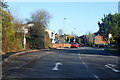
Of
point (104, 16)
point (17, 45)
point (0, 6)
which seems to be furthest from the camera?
point (104, 16)

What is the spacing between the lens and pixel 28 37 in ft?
128

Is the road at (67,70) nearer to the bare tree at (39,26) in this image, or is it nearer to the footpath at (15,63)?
the footpath at (15,63)

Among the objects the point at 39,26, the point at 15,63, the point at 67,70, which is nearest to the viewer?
the point at 67,70

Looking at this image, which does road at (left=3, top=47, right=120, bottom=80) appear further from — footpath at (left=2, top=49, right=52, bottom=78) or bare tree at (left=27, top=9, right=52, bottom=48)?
bare tree at (left=27, top=9, right=52, bottom=48)

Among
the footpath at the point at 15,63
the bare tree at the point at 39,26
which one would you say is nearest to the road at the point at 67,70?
the footpath at the point at 15,63

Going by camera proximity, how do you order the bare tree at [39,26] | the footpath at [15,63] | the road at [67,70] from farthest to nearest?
1. the bare tree at [39,26]
2. the footpath at [15,63]
3. the road at [67,70]

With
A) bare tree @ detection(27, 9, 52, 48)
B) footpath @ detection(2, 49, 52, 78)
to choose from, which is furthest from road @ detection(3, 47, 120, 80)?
bare tree @ detection(27, 9, 52, 48)

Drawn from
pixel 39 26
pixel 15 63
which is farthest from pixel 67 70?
pixel 39 26

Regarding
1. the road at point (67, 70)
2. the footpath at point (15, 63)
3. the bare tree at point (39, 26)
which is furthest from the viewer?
the bare tree at point (39, 26)

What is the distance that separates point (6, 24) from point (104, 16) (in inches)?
1571

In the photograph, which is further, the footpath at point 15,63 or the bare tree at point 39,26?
the bare tree at point 39,26

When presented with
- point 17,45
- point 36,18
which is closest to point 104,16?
point 36,18

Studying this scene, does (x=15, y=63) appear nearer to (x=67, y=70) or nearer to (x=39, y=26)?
(x=67, y=70)

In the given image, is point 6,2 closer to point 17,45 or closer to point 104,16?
point 17,45
